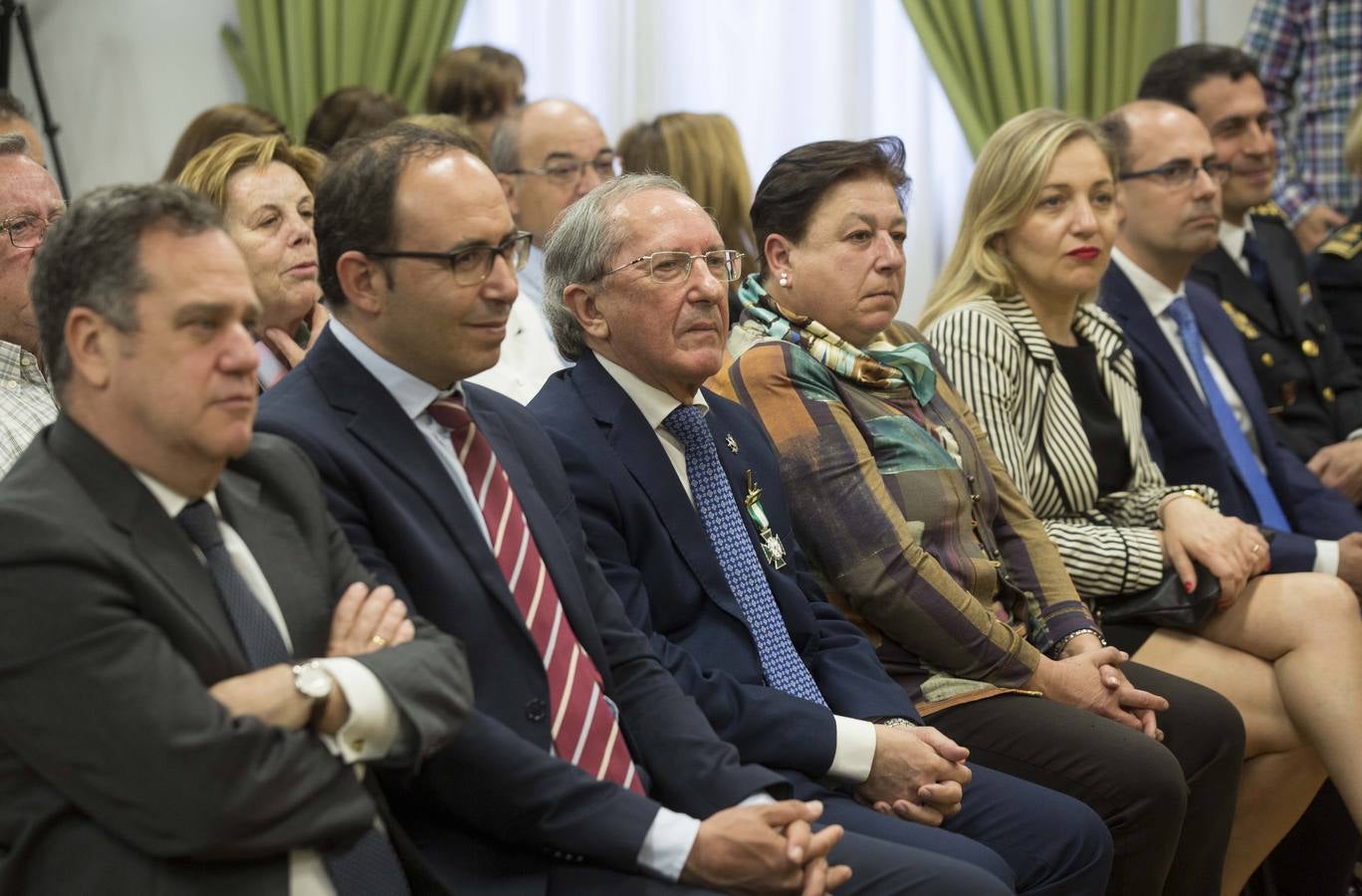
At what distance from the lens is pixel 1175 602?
117 inches

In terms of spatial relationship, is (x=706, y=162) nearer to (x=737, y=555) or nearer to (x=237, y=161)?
(x=237, y=161)

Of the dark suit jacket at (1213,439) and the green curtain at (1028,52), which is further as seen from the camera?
the green curtain at (1028,52)

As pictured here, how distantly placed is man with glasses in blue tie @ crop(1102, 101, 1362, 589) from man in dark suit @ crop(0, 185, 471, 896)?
7.31 ft

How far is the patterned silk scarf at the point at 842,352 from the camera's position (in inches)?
102

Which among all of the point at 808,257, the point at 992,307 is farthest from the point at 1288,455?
the point at 808,257

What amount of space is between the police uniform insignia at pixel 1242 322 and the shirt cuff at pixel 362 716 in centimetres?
293

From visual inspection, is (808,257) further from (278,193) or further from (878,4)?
(878,4)

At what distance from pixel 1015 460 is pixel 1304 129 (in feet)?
9.53

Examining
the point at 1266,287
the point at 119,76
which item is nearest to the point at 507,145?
the point at 119,76

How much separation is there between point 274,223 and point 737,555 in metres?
1.10

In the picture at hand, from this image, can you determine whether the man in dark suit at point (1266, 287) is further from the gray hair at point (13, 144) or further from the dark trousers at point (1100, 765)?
the gray hair at point (13, 144)

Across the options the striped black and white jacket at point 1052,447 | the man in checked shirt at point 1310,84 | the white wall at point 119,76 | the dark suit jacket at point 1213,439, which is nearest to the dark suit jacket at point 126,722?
the striped black and white jacket at point 1052,447

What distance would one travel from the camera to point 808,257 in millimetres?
2691

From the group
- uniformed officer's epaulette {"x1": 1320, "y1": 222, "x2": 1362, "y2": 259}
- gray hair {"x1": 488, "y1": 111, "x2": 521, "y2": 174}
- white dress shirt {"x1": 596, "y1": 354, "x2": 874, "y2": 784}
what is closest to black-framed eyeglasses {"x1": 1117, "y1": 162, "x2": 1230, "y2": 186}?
uniformed officer's epaulette {"x1": 1320, "y1": 222, "x2": 1362, "y2": 259}
